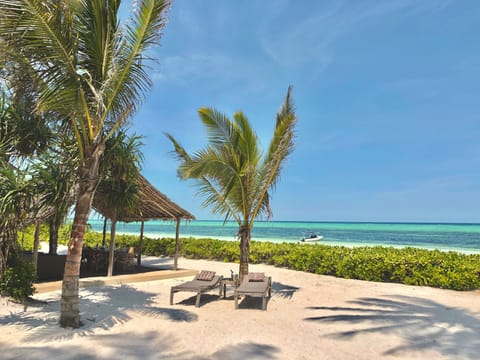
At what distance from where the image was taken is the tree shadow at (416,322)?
4867mm

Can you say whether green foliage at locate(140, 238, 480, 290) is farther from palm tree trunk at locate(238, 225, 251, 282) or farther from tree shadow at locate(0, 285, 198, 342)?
tree shadow at locate(0, 285, 198, 342)

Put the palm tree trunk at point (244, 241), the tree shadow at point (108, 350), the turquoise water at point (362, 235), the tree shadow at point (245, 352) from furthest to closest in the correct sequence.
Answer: the turquoise water at point (362, 235), the palm tree trunk at point (244, 241), the tree shadow at point (245, 352), the tree shadow at point (108, 350)

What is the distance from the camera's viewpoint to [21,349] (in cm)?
424

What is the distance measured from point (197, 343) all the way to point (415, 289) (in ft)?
23.5

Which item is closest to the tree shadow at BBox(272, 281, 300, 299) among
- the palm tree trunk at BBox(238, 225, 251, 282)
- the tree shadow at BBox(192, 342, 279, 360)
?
the palm tree trunk at BBox(238, 225, 251, 282)

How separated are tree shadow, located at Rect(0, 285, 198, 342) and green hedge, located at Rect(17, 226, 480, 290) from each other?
6.03 m

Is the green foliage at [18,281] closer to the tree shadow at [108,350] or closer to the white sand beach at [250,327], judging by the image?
the white sand beach at [250,327]

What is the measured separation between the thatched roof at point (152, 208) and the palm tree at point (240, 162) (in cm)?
260

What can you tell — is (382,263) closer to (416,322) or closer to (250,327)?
(416,322)

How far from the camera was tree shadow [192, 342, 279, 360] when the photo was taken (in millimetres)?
4277

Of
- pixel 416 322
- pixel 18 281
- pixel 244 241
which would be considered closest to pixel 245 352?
pixel 416 322

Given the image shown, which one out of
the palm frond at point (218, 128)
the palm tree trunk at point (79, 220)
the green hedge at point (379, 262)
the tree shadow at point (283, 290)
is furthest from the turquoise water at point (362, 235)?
the palm tree trunk at point (79, 220)

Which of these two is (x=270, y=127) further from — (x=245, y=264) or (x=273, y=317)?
(x=273, y=317)

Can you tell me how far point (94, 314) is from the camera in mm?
6121
